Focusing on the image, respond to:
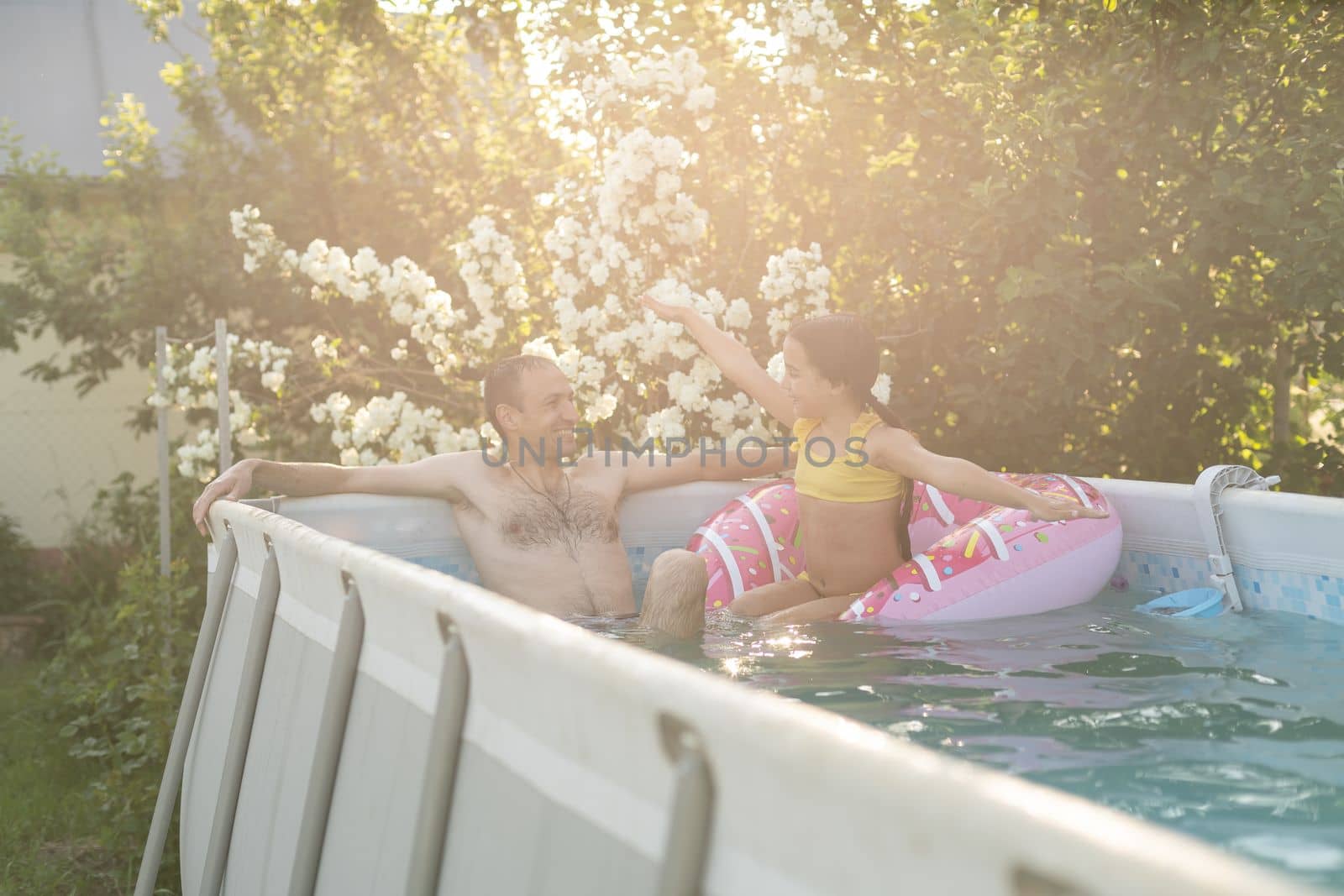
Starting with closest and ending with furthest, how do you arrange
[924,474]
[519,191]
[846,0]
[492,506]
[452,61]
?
[924,474] < [492,506] < [846,0] < [519,191] < [452,61]

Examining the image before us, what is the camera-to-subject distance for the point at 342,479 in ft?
13.3

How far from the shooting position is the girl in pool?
3844 millimetres

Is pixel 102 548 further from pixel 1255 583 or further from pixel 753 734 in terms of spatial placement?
pixel 753 734

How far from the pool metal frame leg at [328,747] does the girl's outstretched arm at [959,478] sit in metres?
1.92

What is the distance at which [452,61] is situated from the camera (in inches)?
328

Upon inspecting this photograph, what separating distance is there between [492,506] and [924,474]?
4.70ft

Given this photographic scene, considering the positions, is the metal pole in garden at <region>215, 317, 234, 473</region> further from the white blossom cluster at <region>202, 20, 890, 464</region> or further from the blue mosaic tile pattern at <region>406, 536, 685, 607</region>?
the blue mosaic tile pattern at <region>406, 536, 685, 607</region>

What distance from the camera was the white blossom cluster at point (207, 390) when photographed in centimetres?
585

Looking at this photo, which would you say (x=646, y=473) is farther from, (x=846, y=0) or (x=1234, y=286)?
(x=1234, y=286)

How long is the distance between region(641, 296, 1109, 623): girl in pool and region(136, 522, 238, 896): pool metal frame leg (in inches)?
61.3

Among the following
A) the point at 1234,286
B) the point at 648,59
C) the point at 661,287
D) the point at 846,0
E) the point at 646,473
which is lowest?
the point at 646,473

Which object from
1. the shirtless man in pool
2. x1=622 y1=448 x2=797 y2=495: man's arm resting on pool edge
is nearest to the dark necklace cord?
the shirtless man in pool

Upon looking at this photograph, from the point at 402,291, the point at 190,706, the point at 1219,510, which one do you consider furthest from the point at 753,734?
the point at 402,291

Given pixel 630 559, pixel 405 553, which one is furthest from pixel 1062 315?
pixel 405 553
